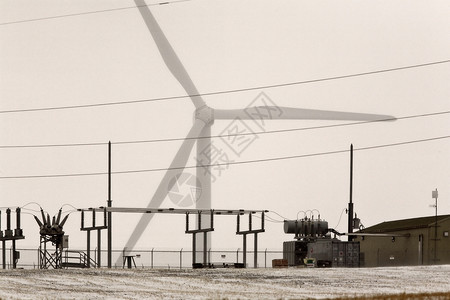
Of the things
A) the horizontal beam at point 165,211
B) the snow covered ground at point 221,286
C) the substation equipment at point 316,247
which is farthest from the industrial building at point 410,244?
the snow covered ground at point 221,286

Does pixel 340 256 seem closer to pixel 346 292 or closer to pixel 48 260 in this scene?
pixel 48 260

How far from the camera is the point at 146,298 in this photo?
1156 inches

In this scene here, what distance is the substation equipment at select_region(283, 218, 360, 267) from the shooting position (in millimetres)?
76562

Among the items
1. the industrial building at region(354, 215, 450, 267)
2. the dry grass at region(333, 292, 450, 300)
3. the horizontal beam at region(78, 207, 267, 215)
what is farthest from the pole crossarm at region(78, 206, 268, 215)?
the dry grass at region(333, 292, 450, 300)

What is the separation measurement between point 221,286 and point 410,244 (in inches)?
2070

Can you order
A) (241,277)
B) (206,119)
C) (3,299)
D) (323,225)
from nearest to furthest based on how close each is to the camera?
(3,299) → (241,277) → (323,225) → (206,119)

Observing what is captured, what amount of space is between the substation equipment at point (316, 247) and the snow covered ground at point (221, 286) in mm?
31784

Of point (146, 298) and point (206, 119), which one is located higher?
point (206, 119)

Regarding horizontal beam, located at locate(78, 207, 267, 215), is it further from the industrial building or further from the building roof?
the building roof

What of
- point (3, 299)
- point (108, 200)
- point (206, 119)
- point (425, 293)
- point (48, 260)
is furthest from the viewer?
point (206, 119)

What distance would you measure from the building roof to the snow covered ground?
4007 centimetres

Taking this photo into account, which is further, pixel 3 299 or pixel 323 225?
pixel 323 225

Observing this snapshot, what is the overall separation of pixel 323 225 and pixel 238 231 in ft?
45.5

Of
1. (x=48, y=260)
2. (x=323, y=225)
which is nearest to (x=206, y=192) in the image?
(x=323, y=225)
